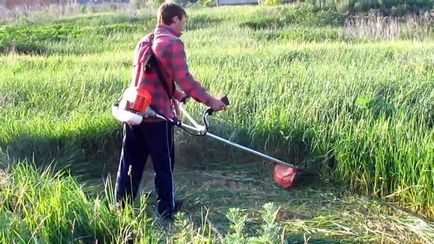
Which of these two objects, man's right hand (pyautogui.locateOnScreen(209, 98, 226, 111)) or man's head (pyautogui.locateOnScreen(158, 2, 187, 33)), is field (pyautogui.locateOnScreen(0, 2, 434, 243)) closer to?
man's right hand (pyautogui.locateOnScreen(209, 98, 226, 111))

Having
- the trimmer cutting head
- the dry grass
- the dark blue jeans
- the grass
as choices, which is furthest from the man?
the dry grass

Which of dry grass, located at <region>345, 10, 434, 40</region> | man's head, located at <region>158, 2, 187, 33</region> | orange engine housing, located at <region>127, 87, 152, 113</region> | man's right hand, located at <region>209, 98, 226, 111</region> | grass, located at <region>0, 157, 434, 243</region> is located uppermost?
man's head, located at <region>158, 2, 187, 33</region>

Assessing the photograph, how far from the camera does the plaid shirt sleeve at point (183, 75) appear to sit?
3785mm

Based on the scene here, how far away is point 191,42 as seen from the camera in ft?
40.3

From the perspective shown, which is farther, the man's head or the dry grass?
the dry grass

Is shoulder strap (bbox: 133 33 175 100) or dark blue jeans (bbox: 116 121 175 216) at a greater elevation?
shoulder strap (bbox: 133 33 175 100)

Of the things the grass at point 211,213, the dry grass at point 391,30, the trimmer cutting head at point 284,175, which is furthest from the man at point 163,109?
the dry grass at point 391,30

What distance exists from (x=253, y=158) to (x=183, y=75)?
139 centimetres

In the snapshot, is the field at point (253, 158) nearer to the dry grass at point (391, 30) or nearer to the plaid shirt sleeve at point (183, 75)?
the plaid shirt sleeve at point (183, 75)

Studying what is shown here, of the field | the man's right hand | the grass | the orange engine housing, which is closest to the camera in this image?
the grass

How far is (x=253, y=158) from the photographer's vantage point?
5.03m

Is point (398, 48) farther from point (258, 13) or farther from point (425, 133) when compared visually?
point (258, 13)

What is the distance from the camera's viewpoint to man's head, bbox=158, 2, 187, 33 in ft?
12.5

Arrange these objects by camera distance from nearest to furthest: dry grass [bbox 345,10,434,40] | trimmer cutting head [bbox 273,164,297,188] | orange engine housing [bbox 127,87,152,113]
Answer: orange engine housing [bbox 127,87,152,113]
trimmer cutting head [bbox 273,164,297,188]
dry grass [bbox 345,10,434,40]
